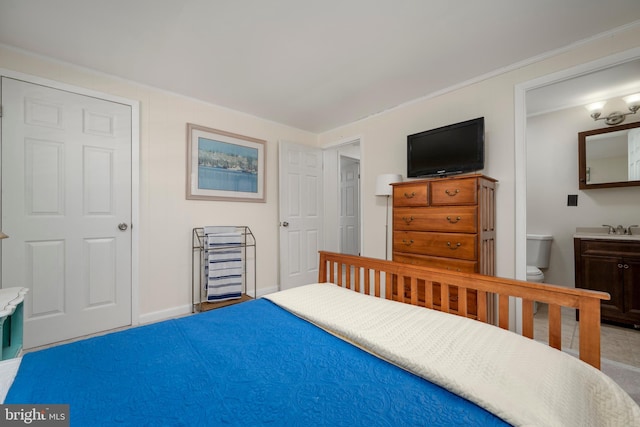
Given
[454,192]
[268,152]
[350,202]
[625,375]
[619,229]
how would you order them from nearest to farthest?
[625,375]
[454,192]
[619,229]
[268,152]
[350,202]

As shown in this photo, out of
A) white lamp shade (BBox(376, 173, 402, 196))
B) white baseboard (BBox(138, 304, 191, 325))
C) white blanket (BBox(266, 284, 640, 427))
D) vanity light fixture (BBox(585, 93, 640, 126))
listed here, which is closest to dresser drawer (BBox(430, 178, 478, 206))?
white lamp shade (BBox(376, 173, 402, 196))

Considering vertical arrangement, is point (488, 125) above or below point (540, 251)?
above

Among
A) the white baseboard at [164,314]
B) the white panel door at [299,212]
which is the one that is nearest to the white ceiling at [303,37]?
the white panel door at [299,212]

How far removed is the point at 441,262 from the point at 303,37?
2032 millimetres

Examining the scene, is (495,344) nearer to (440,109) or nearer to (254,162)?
(440,109)

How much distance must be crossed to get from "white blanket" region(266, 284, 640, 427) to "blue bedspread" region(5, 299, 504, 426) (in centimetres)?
5

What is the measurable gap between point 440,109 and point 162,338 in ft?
9.74

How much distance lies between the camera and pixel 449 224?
222 cm

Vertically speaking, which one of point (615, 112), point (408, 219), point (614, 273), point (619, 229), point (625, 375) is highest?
point (615, 112)

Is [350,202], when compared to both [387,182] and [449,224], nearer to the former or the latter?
[387,182]

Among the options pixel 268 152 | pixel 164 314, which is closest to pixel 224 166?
pixel 268 152

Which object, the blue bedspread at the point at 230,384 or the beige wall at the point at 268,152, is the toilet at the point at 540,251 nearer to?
the beige wall at the point at 268,152

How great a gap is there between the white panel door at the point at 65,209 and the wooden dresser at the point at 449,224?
104 inches

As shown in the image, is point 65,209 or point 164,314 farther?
point 164,314
